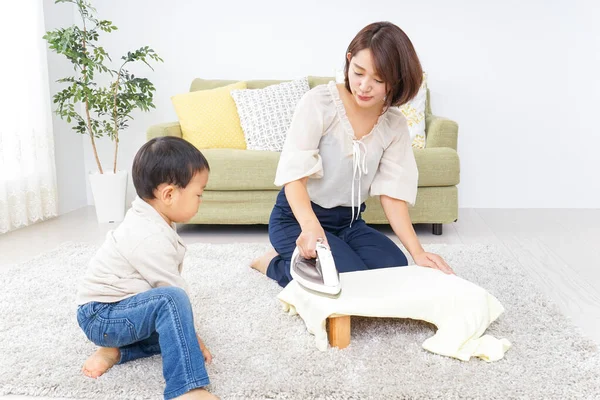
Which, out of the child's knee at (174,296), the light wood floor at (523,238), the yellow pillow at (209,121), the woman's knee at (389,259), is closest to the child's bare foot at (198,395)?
the child's knee at (174,296)

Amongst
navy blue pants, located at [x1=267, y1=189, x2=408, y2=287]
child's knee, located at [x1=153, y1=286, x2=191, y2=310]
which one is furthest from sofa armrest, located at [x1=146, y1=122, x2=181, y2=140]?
child's knee, located at [x1=153, y1=286, x2=191, y2=310]

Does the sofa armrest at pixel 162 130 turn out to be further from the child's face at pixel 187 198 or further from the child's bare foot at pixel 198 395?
the child's bare foot at pixel 198 395

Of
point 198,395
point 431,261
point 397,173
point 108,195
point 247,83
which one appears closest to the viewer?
point 198,395

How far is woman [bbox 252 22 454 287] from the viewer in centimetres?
162

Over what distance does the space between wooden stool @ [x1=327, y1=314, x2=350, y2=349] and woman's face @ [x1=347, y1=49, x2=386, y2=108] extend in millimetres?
597

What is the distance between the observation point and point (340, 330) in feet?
5.07

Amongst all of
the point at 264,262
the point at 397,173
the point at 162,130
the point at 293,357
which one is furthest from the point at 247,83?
the point at 293,357

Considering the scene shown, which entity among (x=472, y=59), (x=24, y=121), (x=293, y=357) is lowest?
(x=293, y=357)

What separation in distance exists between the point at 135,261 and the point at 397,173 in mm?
898

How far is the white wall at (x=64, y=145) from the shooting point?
3.64 m

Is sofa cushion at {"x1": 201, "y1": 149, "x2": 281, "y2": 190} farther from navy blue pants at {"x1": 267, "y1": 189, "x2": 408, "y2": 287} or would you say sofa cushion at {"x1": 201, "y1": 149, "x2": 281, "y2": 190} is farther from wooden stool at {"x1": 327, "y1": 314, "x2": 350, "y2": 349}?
wooden stool at {"x1": 327, "y1": 314, "x2": 350, "y2": 349}

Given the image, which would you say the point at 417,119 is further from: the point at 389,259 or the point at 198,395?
the point at 198,395

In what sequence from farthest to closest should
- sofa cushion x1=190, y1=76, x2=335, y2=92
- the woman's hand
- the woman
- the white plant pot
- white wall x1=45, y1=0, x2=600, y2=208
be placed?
white wall x1=45, y1=0, x2=600, y2=208, sofa cushion x1=190, y1=76, x2=335, y2=92, the white plant pot, the woman's hand, the woman

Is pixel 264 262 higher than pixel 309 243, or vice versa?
pixel 309 243
